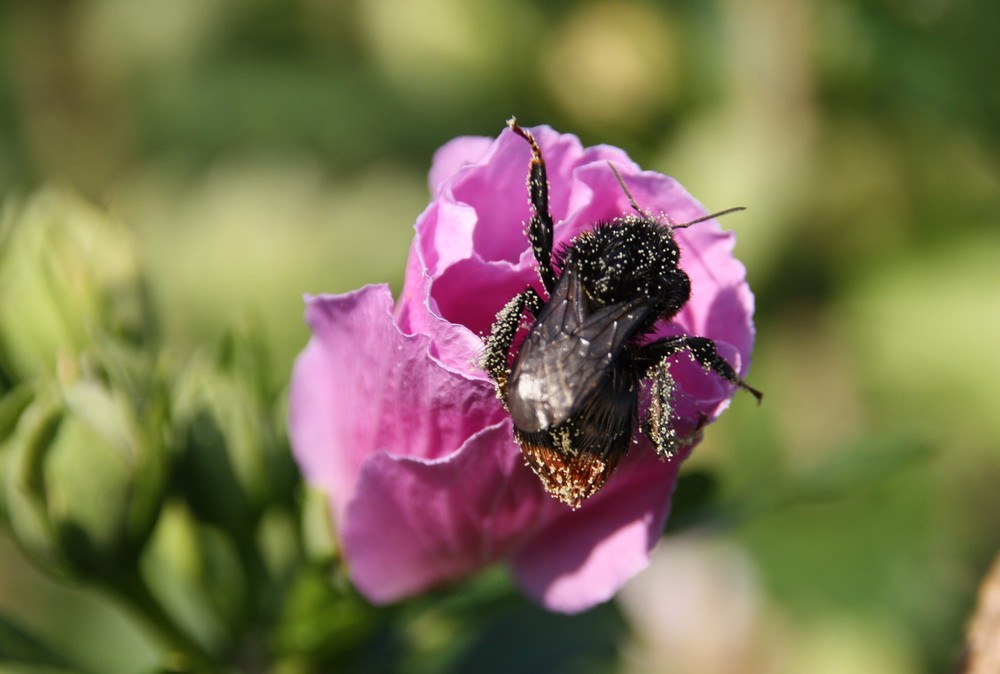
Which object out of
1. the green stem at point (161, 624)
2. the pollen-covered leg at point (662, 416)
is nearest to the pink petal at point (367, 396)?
the pollen-covered leg at point (662, 416)

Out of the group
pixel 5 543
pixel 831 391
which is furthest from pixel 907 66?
pixel 5 543

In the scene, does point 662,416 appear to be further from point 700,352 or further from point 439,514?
→ point 439,514

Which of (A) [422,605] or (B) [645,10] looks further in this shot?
(B) [645,10]

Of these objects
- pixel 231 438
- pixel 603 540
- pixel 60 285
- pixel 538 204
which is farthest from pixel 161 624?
pixel 538 204

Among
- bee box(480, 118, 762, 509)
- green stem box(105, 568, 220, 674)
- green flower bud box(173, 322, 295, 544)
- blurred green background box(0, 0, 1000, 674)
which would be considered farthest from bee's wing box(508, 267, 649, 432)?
blurred green background box(0, 0, 1000, 674)

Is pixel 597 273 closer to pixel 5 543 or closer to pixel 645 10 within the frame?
pixel 645 10
